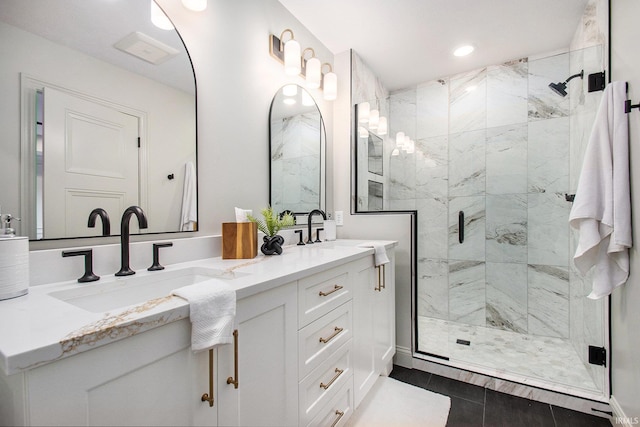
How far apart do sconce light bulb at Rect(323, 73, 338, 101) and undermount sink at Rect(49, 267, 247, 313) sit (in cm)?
172

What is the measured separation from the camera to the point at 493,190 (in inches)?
99.8

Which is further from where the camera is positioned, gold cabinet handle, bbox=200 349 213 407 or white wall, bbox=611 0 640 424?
white wall, bbox=611 0 640 424

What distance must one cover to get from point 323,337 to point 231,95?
130 centimetres

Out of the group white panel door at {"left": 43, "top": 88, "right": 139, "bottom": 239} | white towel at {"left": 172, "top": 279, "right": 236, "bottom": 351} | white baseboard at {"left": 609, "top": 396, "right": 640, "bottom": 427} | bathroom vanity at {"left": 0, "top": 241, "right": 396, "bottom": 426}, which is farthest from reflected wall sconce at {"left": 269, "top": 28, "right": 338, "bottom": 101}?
white baseboard at {"left": 609, "top": 396, "right": 640, "bottom": 427}

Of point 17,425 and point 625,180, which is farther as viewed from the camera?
point 625,180

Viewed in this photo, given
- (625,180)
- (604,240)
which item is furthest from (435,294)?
(625,180)

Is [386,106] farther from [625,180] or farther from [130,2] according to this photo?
[130,2]

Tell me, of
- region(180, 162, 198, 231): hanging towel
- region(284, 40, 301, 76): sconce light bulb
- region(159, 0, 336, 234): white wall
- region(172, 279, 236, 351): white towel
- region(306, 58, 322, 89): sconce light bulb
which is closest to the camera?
region(172, 279, 236, 351): white towel

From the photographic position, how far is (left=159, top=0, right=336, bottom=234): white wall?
141cm

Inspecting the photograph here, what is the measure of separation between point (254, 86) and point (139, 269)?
1.19 metres

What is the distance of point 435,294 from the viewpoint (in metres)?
2.78

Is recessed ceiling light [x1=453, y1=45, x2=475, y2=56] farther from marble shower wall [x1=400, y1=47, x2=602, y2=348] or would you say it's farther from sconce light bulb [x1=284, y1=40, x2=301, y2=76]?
sconce light bulb [x1=284, y1=40, x2=301, y2=76]

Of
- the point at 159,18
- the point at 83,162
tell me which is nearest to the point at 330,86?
the point at 159,18

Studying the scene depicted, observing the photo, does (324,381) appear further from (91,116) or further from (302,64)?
(302,64)
